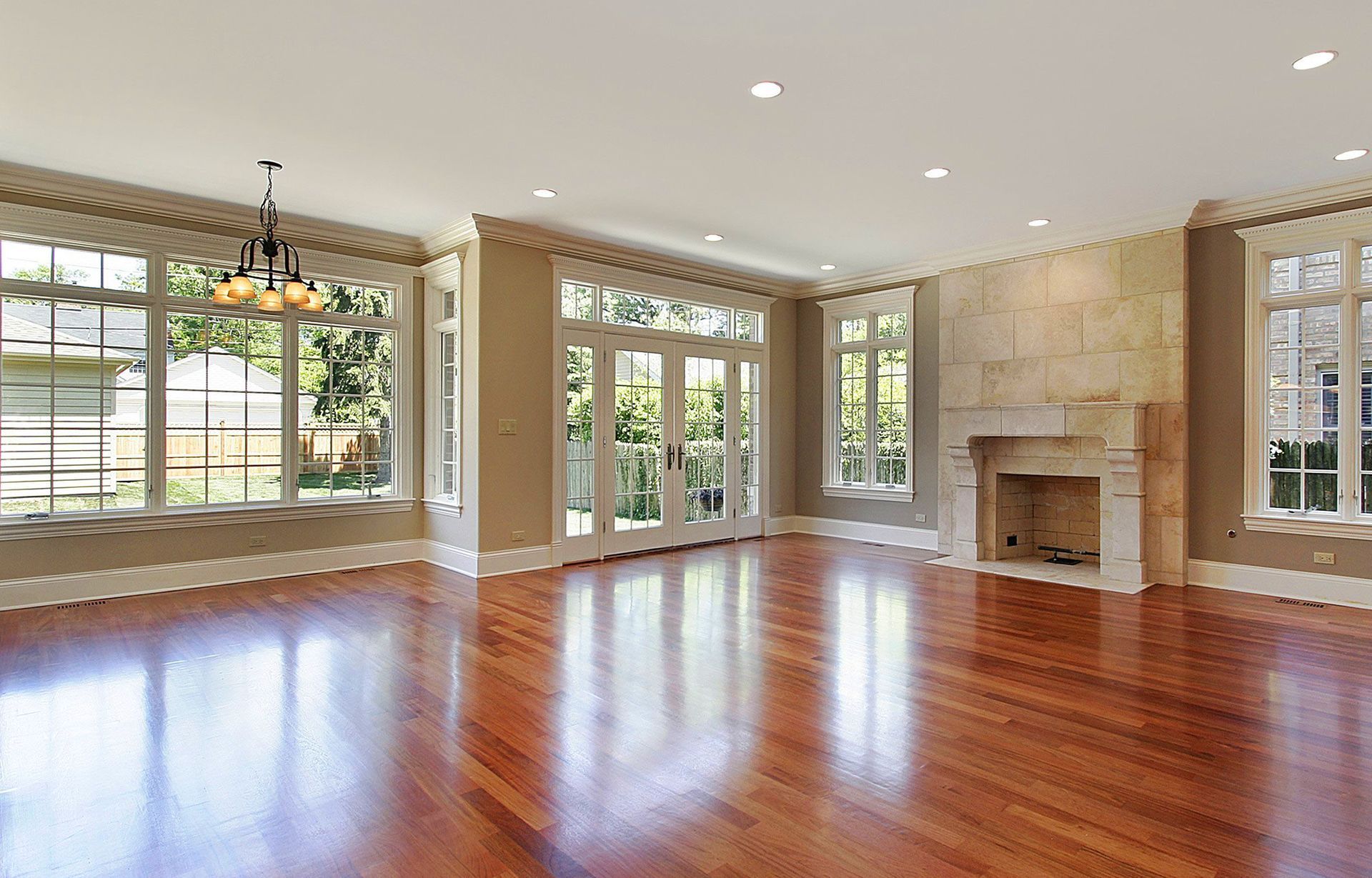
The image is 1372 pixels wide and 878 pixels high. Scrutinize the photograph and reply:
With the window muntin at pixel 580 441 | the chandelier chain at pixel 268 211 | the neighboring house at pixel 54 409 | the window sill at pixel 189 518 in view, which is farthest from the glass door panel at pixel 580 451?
the neighboring house at pixel 54 409

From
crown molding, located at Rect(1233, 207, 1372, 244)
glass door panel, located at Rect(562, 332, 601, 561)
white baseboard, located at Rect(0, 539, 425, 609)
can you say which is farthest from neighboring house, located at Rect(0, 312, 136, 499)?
crown molding, located at Rect(1233, 207, 1372, 244)

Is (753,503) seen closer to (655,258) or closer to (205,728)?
(655,258)

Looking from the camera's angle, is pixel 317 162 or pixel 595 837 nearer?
→ pixel 595 837

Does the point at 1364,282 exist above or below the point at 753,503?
above

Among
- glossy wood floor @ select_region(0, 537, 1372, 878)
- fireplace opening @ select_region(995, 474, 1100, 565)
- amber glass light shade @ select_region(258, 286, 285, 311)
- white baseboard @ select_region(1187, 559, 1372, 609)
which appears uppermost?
amber glass light shade @ select_region(258, 286, 285, 311)

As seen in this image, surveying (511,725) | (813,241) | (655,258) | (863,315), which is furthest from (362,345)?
(863,315)

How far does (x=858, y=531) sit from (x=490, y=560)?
4061 millimetres

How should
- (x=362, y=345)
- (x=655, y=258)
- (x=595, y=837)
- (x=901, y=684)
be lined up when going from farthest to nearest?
(x=655, y=258) < (x=362, y=345) < (x=901, y=684) < (x=595, y=837)

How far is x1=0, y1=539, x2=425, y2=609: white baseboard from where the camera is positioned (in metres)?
5.03

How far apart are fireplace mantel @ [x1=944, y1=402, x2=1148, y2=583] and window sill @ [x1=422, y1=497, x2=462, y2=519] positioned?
181 inches

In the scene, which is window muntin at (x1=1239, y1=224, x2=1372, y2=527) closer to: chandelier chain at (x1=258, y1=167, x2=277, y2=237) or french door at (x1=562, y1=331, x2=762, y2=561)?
french door at (x1=562, y1=331, x2=762, y2=561)

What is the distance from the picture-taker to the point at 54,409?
5125mm

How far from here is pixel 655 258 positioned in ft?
23.7

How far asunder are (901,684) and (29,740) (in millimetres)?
3646
